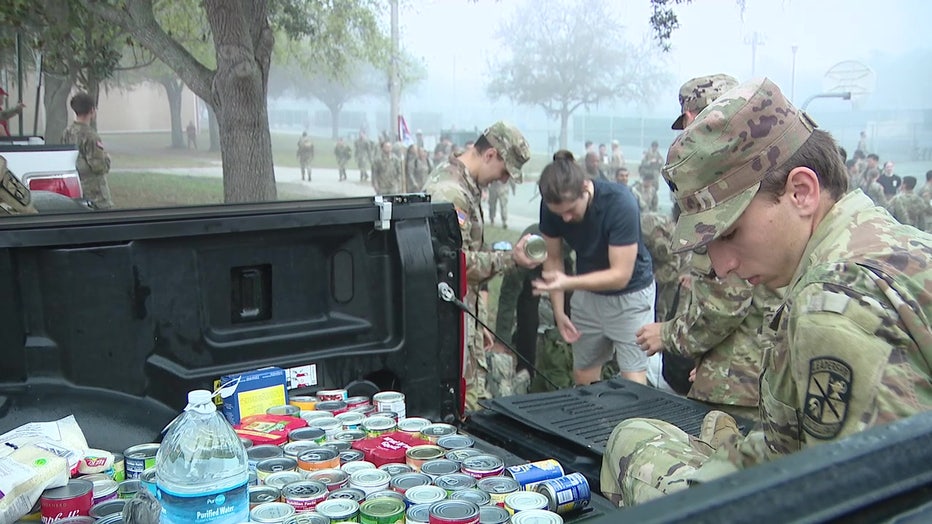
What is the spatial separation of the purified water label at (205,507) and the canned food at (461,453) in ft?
2.30

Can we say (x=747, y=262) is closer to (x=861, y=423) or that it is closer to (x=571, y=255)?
(x=861, y=423)

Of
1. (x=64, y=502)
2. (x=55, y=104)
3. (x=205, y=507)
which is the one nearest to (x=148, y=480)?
(x=64, y=502)

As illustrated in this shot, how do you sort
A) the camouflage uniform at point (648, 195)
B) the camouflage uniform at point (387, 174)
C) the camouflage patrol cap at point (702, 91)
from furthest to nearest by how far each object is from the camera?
the camouflage uniform at point (648, 195), the camouflage uniform at point (387, 174), the camouflage patrol cap at point (702, 91)

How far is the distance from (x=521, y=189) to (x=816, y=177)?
17139 millimetres

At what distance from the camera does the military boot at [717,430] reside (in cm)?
226

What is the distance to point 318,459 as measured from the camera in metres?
2.38

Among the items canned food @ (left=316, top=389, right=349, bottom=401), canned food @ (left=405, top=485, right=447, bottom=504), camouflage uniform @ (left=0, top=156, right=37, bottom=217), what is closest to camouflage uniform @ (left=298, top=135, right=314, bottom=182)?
camouflage uniform @ (left=0, top=156, right=37, bottom=217)

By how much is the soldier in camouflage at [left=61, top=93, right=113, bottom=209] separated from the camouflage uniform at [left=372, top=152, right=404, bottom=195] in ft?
14.4

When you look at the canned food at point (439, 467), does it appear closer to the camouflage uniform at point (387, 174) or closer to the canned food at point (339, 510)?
the canned food at point (339, 510)

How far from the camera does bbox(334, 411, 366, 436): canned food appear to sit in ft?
8.86

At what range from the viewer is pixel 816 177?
1.84 metres

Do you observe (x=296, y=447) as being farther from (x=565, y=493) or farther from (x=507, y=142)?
(x=507, y=142)

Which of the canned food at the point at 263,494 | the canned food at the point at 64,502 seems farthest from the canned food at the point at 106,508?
the canned food at the point at 263,494

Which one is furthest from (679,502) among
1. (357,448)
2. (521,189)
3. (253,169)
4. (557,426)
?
(521,189)
